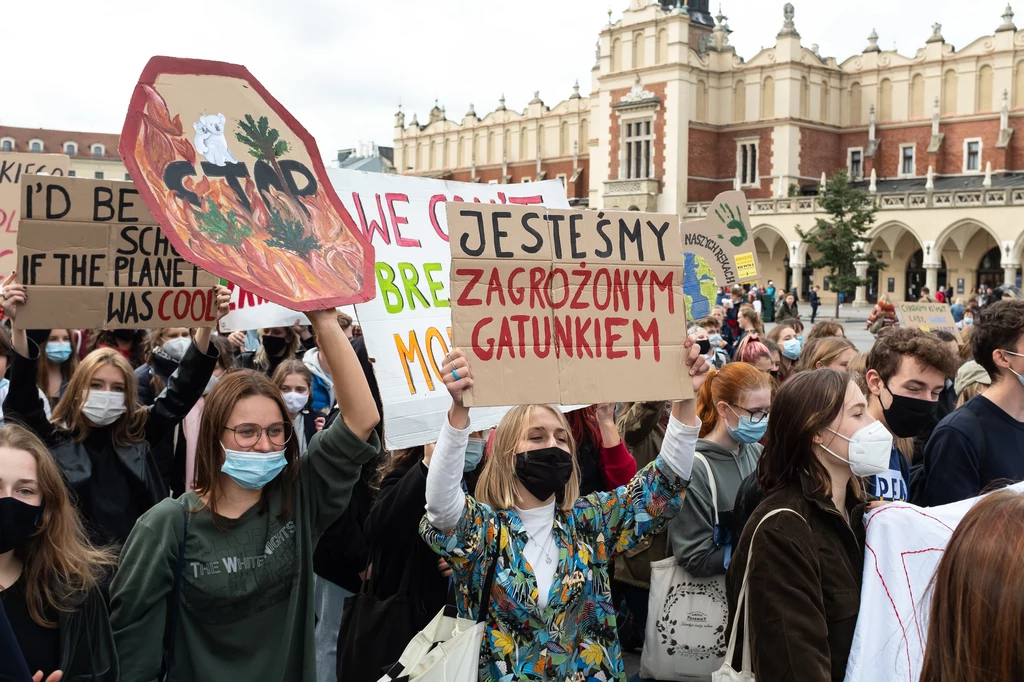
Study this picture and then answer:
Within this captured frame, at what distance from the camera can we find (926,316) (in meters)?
10.4

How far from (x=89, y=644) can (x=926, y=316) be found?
9531 millimetres

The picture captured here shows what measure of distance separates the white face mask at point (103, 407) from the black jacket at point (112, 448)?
73 mm

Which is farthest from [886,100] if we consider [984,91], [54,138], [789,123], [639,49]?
[54,138]

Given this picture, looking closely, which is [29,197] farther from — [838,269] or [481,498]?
[838,269]

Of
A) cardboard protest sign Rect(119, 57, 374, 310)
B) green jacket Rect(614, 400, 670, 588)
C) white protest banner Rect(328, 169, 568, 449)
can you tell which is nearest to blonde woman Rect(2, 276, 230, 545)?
white protest banner Rect(328, 169, 568, 449)

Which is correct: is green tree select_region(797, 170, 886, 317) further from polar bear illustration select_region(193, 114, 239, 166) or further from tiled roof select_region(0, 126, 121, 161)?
tiled roof select_region(0, 126, 121, 161)

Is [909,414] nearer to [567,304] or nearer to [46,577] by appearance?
[567,304]

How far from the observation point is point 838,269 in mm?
36875

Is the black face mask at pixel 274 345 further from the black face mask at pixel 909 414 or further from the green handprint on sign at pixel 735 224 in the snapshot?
the black face mask at pixel 909 414

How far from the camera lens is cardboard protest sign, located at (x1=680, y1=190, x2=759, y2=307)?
9.13m

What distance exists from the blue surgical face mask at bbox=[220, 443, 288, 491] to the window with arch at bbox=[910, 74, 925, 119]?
50327 millimetres

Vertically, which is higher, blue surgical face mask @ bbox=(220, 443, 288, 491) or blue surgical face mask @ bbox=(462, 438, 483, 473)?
blue surgical face mask @ bbox=(220, 443, 288, 491)

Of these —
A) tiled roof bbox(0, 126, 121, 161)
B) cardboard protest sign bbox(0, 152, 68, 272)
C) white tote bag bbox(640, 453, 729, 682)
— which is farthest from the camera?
tiled roof bbox(0, 126, 121, 161)

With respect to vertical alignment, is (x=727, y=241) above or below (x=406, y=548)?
above
